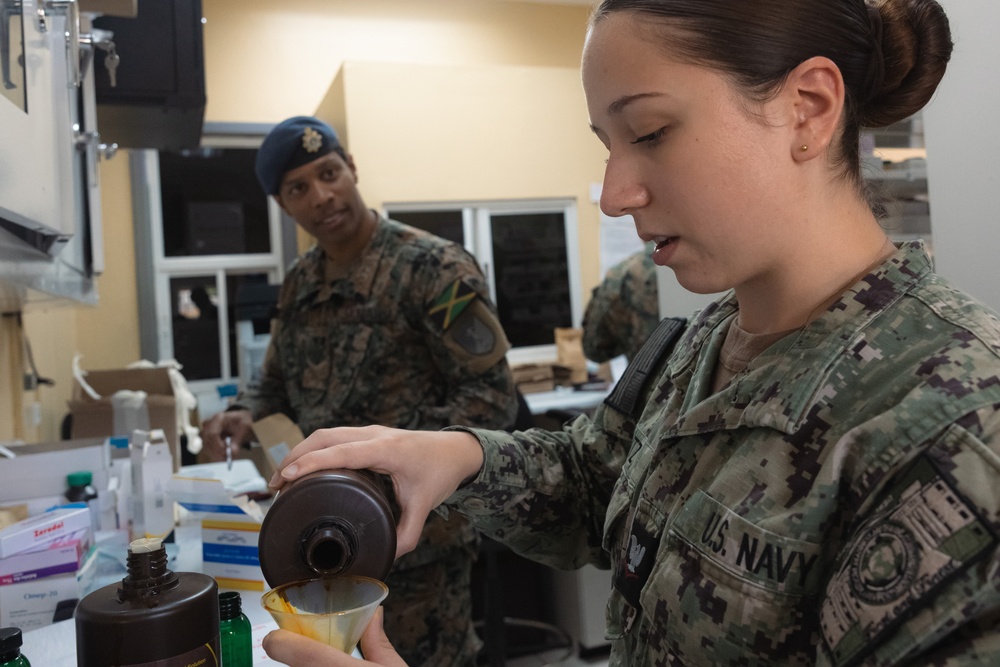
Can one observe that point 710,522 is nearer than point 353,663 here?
No

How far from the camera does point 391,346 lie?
2.00 meters

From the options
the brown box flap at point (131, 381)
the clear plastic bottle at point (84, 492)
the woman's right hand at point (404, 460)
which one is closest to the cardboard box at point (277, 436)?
the clear plastic bottle at point (84, 492)

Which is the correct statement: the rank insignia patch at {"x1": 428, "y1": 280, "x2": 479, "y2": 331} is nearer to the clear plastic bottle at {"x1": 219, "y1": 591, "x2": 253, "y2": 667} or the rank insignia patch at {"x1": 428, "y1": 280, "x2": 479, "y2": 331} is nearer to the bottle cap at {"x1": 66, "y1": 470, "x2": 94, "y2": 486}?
the bottle cap at {"x1": 66, "y1": 470, "x2": 94, "y2": 486}

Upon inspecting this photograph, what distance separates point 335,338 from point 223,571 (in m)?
0.87

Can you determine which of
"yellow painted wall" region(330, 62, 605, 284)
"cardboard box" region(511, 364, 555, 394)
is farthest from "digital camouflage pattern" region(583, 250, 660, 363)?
"yellow painted wall" region(330, 62, 605, 284)

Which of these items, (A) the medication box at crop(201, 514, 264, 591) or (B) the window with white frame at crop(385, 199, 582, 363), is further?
(B) the window with white frame at crop(385, 199, 582, 363)

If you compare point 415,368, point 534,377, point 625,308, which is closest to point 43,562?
point 415,368

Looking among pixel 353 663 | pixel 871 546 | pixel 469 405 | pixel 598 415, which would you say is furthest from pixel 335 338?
pixel 871 546

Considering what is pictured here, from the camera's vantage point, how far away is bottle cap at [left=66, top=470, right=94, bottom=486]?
1.51m

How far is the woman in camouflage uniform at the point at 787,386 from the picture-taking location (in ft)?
1.78

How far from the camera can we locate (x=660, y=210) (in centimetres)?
75

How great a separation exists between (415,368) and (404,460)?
1.15 metres

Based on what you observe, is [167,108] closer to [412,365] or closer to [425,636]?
[412,365]

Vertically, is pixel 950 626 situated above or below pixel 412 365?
below
